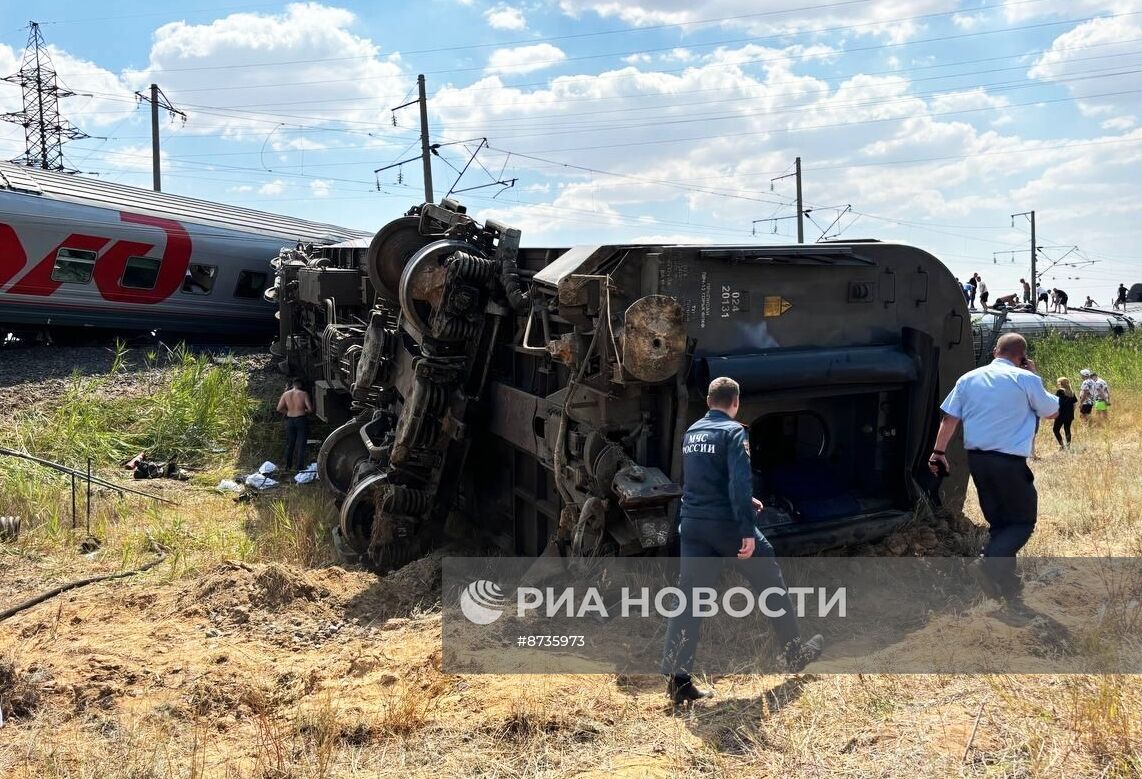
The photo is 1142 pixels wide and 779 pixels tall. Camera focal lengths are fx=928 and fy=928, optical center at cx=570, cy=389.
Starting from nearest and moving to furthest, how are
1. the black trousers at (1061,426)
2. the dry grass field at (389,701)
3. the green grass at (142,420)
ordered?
the dry grass field at (389,701), the green grass at (142,420), the black trousers at (1061,426)

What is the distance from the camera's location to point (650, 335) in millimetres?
5188

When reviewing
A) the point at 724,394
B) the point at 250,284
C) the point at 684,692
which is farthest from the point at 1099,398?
the point at 250,284

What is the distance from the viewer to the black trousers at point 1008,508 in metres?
4.88

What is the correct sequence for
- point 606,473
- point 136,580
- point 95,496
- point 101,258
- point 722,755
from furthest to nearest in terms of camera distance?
point 101,258
point 95,496
point 136,580
point 606,473
point 722,755

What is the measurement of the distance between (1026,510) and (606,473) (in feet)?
7.47

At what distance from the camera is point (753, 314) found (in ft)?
18.9

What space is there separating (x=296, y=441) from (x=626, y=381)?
7603 millimetres

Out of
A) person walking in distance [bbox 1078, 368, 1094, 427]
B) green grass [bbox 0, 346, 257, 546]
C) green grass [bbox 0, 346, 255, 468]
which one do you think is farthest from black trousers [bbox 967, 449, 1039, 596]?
person walking in distance [bbox 1078, 368, 1094, 427]

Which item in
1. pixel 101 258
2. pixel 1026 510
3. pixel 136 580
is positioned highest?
pixel 101 258

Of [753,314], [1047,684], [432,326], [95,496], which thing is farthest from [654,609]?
[95,496]

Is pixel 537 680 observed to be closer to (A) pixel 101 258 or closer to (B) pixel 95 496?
(B) pixel 95 496

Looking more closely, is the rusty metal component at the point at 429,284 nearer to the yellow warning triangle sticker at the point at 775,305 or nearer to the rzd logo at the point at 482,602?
the rzd logo at the point at 482,602

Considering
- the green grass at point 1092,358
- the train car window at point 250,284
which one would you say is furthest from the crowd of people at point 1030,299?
the train car window at point 250,284

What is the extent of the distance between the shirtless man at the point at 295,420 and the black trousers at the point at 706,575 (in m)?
8.28
